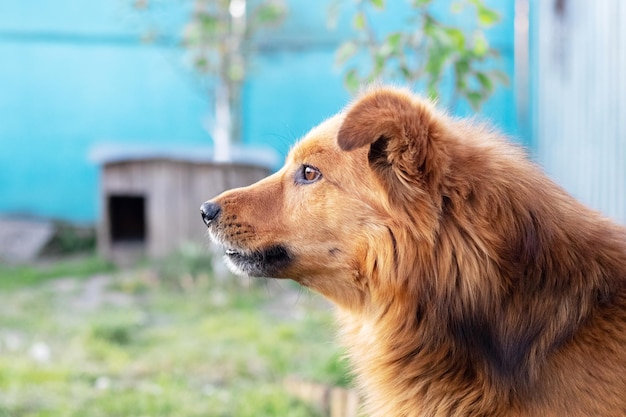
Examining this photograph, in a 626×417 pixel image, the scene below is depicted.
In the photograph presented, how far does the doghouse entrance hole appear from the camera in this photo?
28.9 feet

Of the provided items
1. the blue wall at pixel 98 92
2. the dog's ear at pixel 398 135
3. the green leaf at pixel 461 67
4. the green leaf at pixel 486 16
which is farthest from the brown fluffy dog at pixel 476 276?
the blue wall at pixel 98 92

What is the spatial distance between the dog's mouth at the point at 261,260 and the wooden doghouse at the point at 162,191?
205 inches

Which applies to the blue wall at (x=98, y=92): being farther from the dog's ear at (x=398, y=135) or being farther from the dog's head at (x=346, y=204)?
the dog's ear at (x=398, y=135)

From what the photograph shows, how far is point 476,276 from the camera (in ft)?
7.06

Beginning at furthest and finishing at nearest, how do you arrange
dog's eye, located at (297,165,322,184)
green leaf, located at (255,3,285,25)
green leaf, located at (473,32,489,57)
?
green leaf, located at (255,3,285,25) → green leaf, located at (473,32,489,57) → dog's eye, located at (297,165,322,184)

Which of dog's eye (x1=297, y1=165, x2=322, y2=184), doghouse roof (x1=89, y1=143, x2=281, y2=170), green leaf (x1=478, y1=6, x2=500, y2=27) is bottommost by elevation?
doghouse roof (x1=89, y1=143, x2=281, y2=170)

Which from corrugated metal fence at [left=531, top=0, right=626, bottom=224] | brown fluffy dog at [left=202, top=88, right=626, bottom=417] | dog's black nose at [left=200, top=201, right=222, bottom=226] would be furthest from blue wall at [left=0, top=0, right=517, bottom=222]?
brown fluffy dog at [left=202, top=88, right=626, bottom=417]

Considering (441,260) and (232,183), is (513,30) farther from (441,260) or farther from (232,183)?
(441,260)

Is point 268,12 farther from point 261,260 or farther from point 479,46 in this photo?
point 261,260

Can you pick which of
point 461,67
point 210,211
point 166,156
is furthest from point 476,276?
point 166,156

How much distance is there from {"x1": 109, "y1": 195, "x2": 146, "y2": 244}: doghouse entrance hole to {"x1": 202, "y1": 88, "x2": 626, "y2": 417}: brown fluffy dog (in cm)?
671

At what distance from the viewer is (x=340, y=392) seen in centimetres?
378

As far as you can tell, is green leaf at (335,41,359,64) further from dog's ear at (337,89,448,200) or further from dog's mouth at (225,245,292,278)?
dog's ear at (337,89,448,200)

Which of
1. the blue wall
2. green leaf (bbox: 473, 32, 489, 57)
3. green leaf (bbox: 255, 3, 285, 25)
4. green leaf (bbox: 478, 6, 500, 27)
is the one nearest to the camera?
green leaf (bbox: 478, 6, 500, 27)
